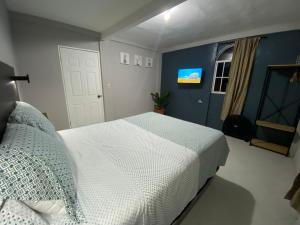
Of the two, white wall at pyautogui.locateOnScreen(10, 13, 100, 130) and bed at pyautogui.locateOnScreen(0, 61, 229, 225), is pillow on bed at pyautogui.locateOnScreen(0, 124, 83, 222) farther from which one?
white wall at pyautogui.locateOnScreen(10, 13, 100, 130)

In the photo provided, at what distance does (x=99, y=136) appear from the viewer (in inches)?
61.6

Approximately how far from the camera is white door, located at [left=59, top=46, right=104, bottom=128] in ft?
9.34

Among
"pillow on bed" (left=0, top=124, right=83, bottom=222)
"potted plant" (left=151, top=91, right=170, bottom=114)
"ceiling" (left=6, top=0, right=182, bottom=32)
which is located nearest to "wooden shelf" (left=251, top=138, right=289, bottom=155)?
"potted plant" (left=151, top=91, right=170, bottom=114)

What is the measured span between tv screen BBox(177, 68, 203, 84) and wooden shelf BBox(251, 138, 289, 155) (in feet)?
6.55

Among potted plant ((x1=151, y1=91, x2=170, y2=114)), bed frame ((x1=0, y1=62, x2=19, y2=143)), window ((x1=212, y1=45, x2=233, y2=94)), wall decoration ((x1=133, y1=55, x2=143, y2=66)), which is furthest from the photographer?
potted plant ((x1=151, y1=91, x2=170, y2=114))

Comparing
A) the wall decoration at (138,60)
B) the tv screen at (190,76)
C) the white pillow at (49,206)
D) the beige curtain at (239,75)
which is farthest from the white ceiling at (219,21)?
the white pillow at (49,206)

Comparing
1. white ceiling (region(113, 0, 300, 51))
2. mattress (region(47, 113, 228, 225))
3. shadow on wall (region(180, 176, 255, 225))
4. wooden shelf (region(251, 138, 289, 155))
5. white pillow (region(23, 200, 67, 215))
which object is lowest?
shadow on wall (region(180, 176, 255, 225))

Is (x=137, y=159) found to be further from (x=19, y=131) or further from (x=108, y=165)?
(x=19, y=131)

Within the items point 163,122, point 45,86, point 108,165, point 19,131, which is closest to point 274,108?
point 163,122

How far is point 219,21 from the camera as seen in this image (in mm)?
2441

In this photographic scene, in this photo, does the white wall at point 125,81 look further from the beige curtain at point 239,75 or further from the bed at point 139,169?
the beige curtain at point 239,75

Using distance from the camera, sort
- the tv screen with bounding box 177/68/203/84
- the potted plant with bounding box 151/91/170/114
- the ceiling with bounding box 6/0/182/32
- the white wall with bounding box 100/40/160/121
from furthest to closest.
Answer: the potted plant with bounding box 151/91/170/114 < the tv screen with bounding box 177/68/203/84 < the white wall with bounding box 100/40/160/121 < the ceiling with bounding box 6/0/182/32

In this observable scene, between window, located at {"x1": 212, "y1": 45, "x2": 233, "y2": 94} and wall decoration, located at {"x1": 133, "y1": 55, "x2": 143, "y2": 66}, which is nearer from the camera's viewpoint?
window, located at {"x1": 212, "y1": 45, "x2": 233, "y2": 94}

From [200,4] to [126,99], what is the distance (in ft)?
9.60
